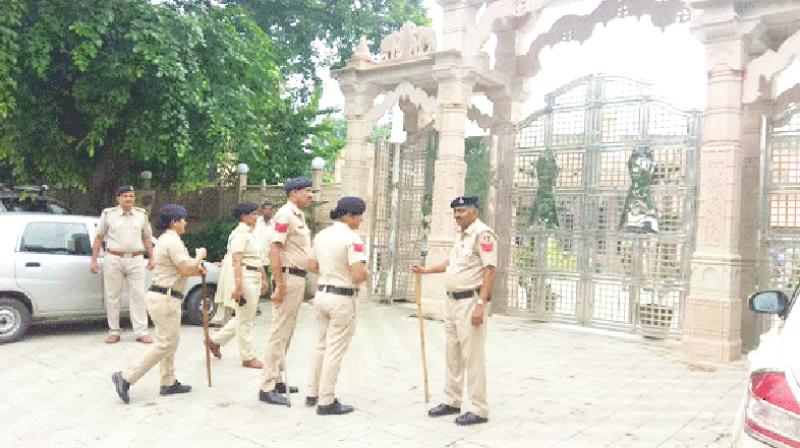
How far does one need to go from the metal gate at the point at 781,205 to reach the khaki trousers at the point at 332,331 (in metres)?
5.19

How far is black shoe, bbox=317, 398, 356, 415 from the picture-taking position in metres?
4.62

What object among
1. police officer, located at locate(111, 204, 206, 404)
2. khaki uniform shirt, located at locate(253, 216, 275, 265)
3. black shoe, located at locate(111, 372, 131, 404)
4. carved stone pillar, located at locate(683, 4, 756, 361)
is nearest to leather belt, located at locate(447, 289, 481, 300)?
police officer, located at locate(111, 204, 206, 404)

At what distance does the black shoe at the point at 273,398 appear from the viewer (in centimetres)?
484

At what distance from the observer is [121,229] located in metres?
7.14

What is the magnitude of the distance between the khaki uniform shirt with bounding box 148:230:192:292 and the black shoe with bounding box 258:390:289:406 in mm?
1060

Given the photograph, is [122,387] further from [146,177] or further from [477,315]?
[146,177]

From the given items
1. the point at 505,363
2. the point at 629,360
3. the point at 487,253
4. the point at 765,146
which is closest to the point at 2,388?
the point at 487,253

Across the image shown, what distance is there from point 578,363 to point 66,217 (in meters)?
6.07

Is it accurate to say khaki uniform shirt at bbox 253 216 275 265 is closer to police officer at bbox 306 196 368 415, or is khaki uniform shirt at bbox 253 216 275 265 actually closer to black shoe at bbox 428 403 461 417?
police officer at bbox 306 196 368 415

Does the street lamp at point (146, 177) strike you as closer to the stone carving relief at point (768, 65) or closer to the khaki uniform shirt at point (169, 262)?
the khaki uniform shirt at point (169, 262)

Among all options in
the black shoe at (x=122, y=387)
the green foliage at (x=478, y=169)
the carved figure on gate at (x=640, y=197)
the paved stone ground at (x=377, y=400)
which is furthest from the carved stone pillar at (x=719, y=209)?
the black shoe at (x=122, y=387)

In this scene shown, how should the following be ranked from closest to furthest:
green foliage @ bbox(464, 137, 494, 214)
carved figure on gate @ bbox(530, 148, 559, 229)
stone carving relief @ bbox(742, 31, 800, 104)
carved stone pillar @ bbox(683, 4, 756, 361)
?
stone carving relief @ bbox(742, 31, 800, 104), carved stone pillar @ bbox(683, 4, 756, 361), carved figure on gate @ bbox(530, 148, 559, 229), green foliage @ bbox(464, 137, 494, 214)

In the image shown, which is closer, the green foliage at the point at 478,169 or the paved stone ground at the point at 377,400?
the paved stone ground at the point at 377,400

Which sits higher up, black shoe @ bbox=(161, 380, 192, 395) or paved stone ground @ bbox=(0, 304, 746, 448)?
black shoe @ bbox=(161, 380, 192, 395)
